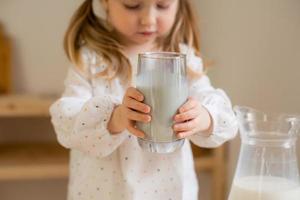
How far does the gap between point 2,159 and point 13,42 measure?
0.40 metres

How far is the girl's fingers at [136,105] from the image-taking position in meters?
0.70

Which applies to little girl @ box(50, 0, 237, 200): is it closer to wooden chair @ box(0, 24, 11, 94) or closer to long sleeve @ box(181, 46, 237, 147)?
long sleeve @ box(181, 46, 237, 147)

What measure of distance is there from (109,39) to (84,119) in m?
0.23

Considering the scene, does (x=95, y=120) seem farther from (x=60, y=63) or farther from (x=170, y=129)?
(x=60, y=63)

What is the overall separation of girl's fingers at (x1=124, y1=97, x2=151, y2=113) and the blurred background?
804mm

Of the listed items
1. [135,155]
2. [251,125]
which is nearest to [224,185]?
[135,155]

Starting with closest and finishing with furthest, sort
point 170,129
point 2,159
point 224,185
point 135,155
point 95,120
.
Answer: point 170,129 → point 95,120 → point 135,155 → point 2,159 → point 224,185

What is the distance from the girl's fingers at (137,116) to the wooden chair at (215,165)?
2.85 feet

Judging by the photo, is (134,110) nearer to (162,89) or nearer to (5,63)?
(162,89)

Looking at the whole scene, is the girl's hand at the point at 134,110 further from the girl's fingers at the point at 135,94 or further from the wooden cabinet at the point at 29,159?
the wooden cabinet at the point at 29,159

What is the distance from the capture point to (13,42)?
1688 millimetres

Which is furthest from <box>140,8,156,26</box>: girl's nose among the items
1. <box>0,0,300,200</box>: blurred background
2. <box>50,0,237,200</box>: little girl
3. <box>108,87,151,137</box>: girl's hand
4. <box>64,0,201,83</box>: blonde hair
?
<box>0,0,300,200</box>: blurred background

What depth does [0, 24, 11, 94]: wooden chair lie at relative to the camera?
64.4 inches

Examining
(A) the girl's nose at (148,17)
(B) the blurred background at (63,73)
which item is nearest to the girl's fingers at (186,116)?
(A) the girl's nose at (148,17)
